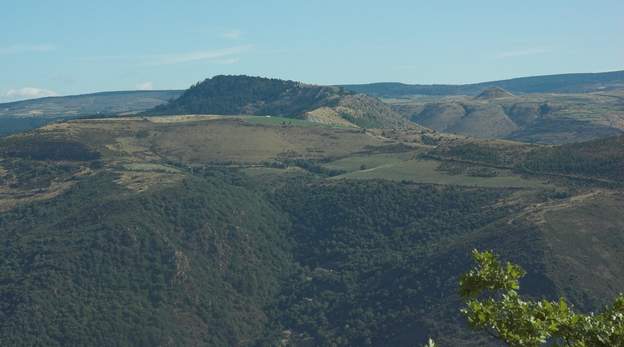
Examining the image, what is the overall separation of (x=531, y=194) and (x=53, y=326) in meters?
131

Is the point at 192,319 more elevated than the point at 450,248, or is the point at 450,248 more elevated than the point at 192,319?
the point at 450,248

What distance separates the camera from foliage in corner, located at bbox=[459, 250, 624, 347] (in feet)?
91.6

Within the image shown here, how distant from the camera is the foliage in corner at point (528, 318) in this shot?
91.6 ft

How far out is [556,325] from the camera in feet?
93.0

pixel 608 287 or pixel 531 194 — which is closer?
pixel 608 287

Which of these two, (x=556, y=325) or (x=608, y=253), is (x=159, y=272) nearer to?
(x=608, y=253)

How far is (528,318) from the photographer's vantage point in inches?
1144

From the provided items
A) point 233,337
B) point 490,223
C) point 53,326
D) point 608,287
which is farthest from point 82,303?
point 608,287

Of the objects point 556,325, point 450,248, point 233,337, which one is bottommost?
point 233,337

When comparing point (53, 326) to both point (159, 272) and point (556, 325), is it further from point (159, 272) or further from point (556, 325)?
point (556, 325)

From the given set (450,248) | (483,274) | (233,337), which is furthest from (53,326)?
(483,274)

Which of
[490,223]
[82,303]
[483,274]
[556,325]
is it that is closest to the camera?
[556,325]

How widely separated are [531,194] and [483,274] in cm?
17616

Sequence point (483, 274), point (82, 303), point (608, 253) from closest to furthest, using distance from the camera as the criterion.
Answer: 1. point (483, 274)
2. point (608, 253)
3. point (82, 303)
